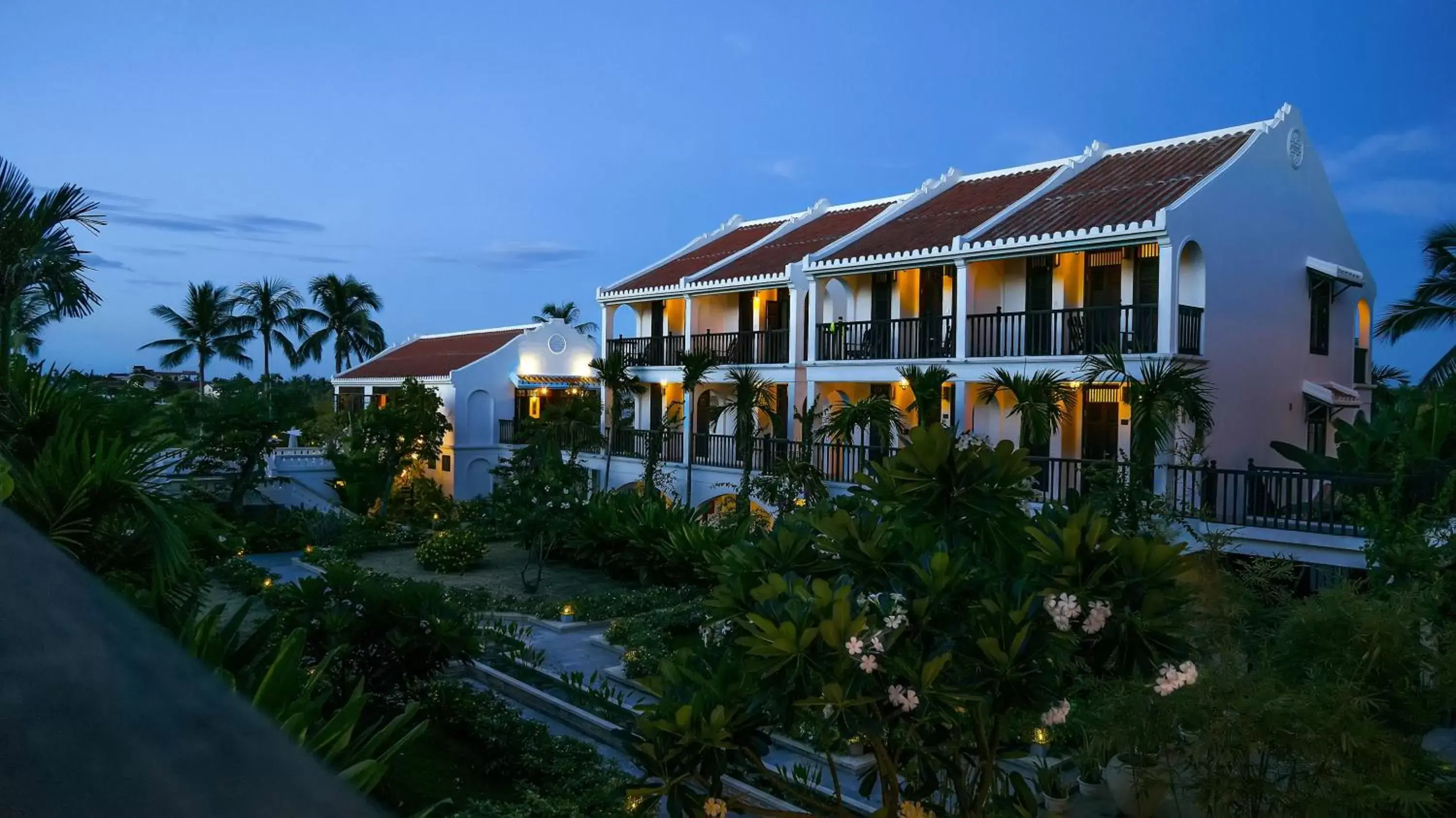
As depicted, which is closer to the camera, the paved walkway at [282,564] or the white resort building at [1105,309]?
the white resort building at [1105,309]

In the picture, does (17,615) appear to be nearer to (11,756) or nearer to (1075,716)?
(11,756)

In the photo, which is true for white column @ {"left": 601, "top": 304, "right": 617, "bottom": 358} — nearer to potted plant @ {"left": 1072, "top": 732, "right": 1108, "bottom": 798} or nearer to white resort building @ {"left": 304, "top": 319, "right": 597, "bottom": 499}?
white resort building @ {"left": 304, "top": 319, "right": 597, "bottom": 499}

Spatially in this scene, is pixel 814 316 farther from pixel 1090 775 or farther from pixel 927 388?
pixel 1090 775

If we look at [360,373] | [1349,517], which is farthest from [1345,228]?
[360,373]

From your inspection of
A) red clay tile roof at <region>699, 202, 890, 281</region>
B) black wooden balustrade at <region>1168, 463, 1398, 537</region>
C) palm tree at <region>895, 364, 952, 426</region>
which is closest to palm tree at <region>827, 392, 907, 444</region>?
palm tree at <region>895, 364, 952, 426</region>

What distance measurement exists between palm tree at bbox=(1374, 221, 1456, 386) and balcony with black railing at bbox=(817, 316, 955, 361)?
36.5 ft

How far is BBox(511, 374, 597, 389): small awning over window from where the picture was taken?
30.5 meters

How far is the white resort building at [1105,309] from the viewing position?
1565cm

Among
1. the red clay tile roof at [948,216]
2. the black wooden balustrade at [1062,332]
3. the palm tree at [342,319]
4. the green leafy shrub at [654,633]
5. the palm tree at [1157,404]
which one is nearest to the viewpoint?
the green leafy shrub at [654,633]

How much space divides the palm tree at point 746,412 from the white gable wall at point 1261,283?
8.15m

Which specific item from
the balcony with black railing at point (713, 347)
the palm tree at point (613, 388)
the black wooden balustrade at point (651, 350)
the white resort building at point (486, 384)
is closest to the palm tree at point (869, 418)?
the balcony with black railing at point (713, 347)

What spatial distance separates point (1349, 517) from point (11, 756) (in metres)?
15.3

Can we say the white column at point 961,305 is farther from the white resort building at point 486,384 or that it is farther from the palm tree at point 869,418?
the white resort building at point 486,384

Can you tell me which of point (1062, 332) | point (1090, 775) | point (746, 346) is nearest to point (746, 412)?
point (746, 346)
